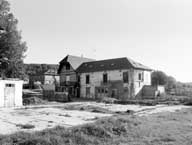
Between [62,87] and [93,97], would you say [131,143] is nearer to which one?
[93,97]

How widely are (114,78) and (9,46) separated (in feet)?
51.5

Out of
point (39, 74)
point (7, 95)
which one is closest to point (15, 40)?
point (7, 95)

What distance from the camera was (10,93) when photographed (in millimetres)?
19516

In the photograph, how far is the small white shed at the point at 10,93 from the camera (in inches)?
744

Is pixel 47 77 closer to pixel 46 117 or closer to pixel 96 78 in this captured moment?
pixel 96 78

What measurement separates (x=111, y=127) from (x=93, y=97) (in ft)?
88.6

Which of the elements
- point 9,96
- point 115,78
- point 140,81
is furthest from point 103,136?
point 140,81

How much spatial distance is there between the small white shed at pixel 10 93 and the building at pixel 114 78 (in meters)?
15.5

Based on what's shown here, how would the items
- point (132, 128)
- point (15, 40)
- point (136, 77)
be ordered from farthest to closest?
point (136, 77), point (15, 40), point (132, 128)

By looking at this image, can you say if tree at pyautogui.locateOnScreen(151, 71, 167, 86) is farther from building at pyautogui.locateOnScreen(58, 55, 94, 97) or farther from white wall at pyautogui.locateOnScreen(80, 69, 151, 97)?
building at pyautogui.locateOnScreen(58, 55, 94, 97)

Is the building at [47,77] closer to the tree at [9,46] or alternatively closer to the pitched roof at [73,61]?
the pitched roof at [73,61]

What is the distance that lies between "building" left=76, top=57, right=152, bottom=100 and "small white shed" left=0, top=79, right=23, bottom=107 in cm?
1552

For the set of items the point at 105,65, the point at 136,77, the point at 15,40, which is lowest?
the point at 136,77

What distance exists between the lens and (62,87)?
38594 millimetres
